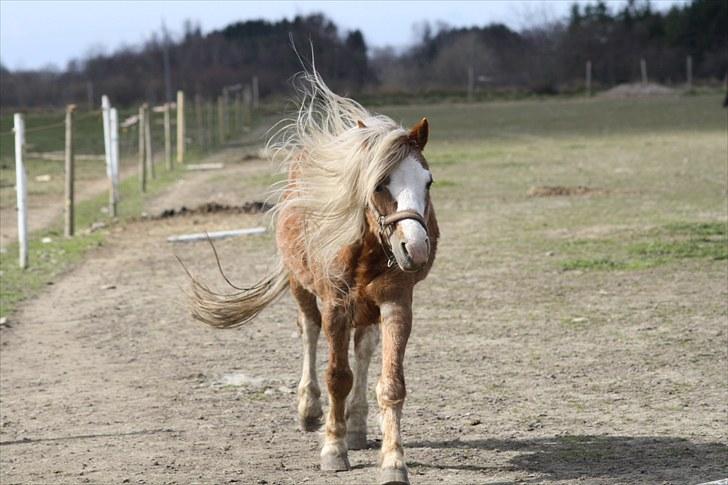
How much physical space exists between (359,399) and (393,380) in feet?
2.90

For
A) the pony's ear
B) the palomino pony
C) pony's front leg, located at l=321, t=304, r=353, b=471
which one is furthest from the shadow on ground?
the pony's ear

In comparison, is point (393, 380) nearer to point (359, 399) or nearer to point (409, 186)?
point (409, 186)

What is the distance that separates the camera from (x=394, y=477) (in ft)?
15.3

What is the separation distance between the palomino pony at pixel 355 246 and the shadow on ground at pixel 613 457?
50cm

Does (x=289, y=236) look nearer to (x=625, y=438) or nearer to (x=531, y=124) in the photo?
Answer: (x=625, y=438)

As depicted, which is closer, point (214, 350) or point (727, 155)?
point (214, 350)

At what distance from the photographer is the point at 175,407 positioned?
253 inches

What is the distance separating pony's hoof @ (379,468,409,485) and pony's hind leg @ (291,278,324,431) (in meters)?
1.29

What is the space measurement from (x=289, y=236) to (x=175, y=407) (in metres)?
Result: 1.30

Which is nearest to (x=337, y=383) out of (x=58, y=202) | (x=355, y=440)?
(x=355, y=440)

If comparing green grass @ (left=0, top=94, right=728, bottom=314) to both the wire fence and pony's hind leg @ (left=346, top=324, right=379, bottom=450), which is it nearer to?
the wire fence

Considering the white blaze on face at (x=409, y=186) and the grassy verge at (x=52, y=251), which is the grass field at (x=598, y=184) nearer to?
the grassy verge at (x=52, y=251)

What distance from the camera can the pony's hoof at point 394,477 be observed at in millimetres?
4648

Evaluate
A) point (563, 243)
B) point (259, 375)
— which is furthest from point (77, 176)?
point (259, 375)
